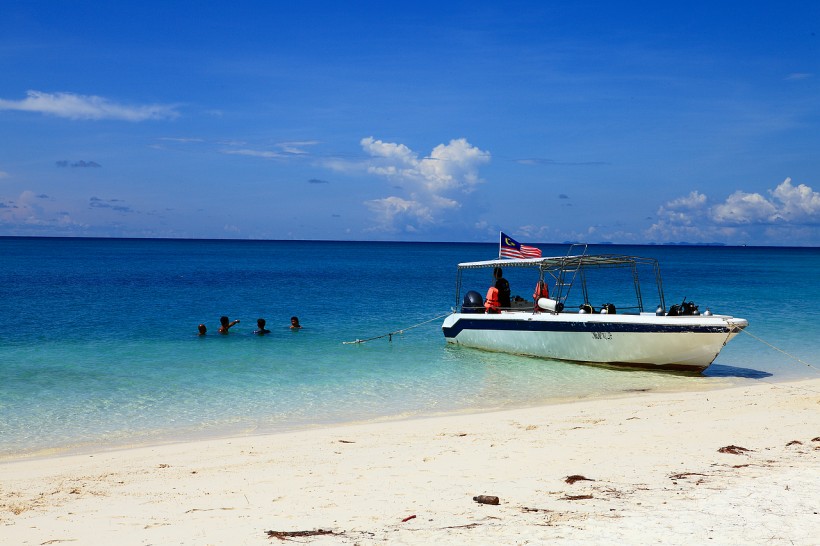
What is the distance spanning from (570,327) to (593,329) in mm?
634

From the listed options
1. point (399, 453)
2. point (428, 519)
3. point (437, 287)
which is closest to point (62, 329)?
point (399, 453)

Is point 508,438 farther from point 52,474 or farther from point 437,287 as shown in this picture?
point 437,287

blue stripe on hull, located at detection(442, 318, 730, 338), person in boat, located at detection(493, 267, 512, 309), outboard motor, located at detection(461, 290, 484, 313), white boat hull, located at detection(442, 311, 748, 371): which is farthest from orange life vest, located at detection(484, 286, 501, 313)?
outboard motor, located at detection(461, 290, 484, 313)

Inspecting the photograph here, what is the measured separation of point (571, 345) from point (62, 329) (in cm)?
1786

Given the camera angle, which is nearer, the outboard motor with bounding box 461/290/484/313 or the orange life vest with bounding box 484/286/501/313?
the orange life vest with bounding box 484/286/501/313

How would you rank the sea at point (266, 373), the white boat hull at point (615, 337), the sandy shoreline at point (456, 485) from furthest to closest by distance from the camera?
the white boat hull at point (615, 337), the sea at point (266, 373), the sandy shoreline at point (456, 485)

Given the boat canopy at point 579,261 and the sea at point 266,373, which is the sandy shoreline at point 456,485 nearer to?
the sea at point 266,373

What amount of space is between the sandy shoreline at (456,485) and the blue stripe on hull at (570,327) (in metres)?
4.43

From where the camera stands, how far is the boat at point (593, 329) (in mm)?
16531

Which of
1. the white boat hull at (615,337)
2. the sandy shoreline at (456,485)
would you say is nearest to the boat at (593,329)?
the white boat hull at (615,337)

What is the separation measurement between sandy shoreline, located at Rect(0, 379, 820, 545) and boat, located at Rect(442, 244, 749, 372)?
14.7 feet

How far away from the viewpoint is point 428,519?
6.58 meters

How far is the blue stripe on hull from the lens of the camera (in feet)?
53.8

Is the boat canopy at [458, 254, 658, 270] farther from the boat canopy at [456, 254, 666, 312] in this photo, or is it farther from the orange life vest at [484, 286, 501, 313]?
the orange life vest at [484, 286, 501, 313]
